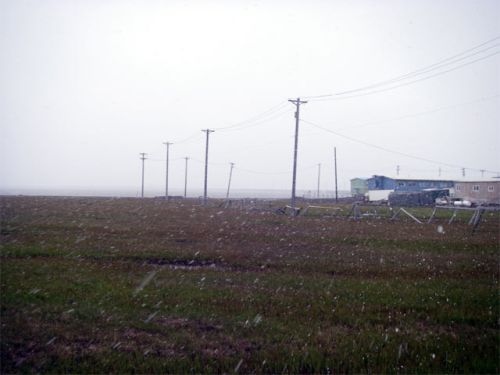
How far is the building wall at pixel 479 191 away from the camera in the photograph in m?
68.2

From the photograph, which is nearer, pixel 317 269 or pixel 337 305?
pixel 337 305

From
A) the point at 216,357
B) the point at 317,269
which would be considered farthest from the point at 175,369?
the point at 317,269

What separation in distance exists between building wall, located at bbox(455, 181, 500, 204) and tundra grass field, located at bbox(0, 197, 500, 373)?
201 feet

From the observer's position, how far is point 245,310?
7641mm

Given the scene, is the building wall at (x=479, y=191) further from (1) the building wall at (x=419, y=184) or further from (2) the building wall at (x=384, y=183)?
(2) the building wall at (x=384, y=183)

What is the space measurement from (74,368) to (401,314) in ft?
18.2

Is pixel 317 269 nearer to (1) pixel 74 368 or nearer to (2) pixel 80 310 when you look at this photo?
(2) pixel 80 310

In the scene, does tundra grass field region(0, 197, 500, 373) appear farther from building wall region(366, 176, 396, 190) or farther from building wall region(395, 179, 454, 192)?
building wall region(395, 179, 454, 192)

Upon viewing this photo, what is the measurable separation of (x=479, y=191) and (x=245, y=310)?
242 feet

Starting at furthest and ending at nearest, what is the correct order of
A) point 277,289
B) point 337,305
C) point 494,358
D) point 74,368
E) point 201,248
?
point 201,248, point 277,289, point 337,305, point 494,358, point 74,368

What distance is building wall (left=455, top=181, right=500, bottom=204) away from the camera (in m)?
68.2

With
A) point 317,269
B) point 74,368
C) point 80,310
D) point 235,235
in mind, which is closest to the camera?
point 74,368

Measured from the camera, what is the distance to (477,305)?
27.1ft

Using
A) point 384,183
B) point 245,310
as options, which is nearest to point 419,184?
point 384,183
